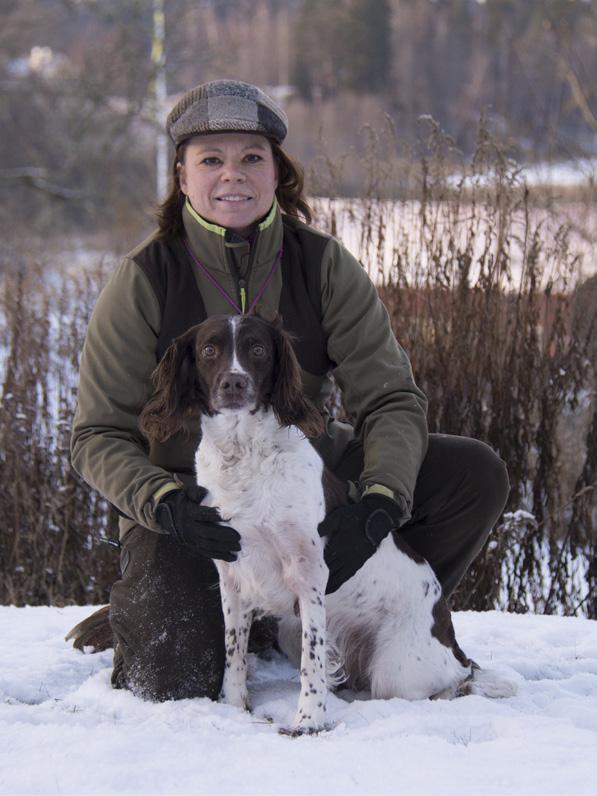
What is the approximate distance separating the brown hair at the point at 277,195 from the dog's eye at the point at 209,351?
25.5 inches

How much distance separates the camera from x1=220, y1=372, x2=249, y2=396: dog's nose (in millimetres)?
2369

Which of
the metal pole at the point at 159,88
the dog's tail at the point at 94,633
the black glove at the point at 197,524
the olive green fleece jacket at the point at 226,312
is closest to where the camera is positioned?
the black glove at the point at 197,524

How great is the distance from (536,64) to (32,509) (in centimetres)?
1595

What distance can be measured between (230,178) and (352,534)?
1.08 meters

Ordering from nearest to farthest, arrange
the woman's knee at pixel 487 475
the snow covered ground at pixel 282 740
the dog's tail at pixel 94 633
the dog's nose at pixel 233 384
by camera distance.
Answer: the snow covered ground at pixel 282 740
the dog's nose at pixel 233 384
the woman's knee at pixel 487 475
the dog's tail at pixel 94 633

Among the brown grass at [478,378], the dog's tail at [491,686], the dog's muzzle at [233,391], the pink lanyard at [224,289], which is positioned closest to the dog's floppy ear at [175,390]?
Result: the dog's muzzle at [233,391]

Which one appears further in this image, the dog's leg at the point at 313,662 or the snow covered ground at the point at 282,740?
the dog's leg at the point at 313,662

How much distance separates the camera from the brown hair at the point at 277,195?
9.87 ft

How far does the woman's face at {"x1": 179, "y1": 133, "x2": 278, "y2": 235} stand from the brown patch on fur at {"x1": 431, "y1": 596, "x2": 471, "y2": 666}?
4.00 feet

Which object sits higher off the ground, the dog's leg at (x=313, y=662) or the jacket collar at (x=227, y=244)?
the jacket collar at (x=227, y=244)

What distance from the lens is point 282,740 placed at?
2.35 metres

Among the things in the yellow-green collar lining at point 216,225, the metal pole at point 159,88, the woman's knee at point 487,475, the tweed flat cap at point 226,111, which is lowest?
the woman's knee at point 487,475

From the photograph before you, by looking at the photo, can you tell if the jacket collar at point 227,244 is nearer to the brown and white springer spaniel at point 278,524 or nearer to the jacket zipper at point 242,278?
the jacket zipper at point 242,278

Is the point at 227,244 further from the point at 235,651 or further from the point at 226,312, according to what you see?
the point at 235,651
